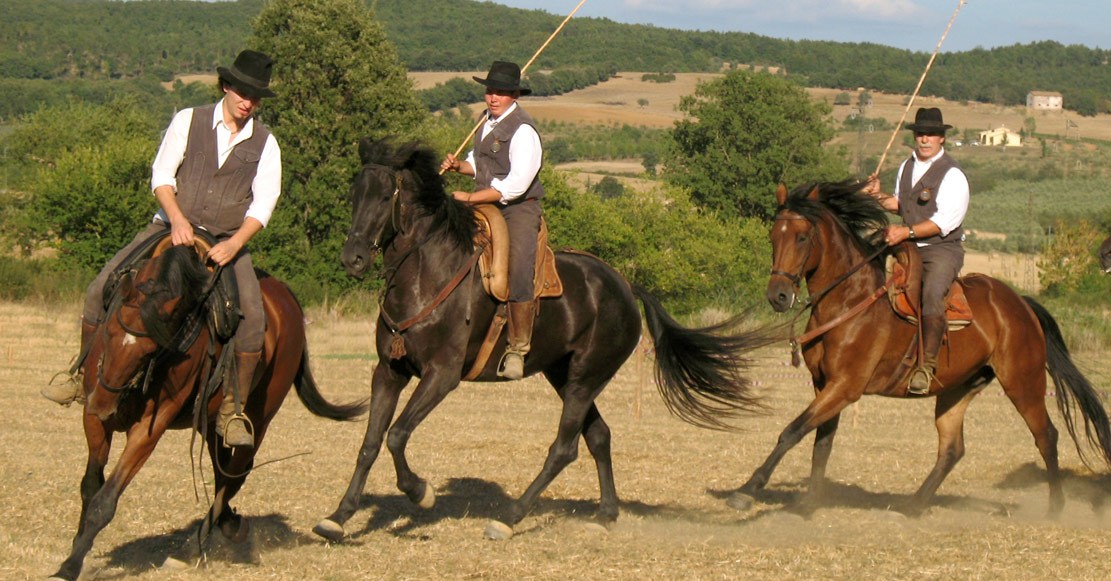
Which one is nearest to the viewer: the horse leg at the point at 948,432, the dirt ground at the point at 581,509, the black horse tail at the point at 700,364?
the dirt ground at the point at 581,509

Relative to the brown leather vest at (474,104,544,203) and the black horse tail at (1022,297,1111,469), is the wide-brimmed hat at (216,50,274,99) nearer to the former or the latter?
the brown leather vest at (474,104,544,203)

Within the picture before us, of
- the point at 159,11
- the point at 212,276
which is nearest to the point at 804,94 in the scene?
the point at 212,276

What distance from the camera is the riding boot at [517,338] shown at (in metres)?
8.62

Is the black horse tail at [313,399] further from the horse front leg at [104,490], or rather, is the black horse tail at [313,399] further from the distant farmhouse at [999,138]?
the distant farmhouse at [999,138]

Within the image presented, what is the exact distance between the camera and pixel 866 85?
12594cm

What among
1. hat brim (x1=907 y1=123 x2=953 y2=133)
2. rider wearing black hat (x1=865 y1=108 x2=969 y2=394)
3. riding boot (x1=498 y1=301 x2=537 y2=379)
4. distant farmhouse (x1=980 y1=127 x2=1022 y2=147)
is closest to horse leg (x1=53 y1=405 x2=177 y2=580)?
riding boot (x1=498 y1=301 x2=537 y2=379)

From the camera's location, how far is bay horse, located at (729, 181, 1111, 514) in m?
9.10

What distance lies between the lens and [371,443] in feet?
25.8

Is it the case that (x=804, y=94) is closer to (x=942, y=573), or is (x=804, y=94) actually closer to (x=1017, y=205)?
(x=1017, y=205)

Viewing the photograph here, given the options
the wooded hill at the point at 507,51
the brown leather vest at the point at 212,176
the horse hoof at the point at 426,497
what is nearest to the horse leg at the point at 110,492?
the brown leather vest at the point at 212,176

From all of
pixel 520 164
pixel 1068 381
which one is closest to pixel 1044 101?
pixel 1068 381

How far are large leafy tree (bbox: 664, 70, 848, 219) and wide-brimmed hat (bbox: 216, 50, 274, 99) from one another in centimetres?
4834

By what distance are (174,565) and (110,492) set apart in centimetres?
90

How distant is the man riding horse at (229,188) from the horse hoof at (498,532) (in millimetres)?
1792
